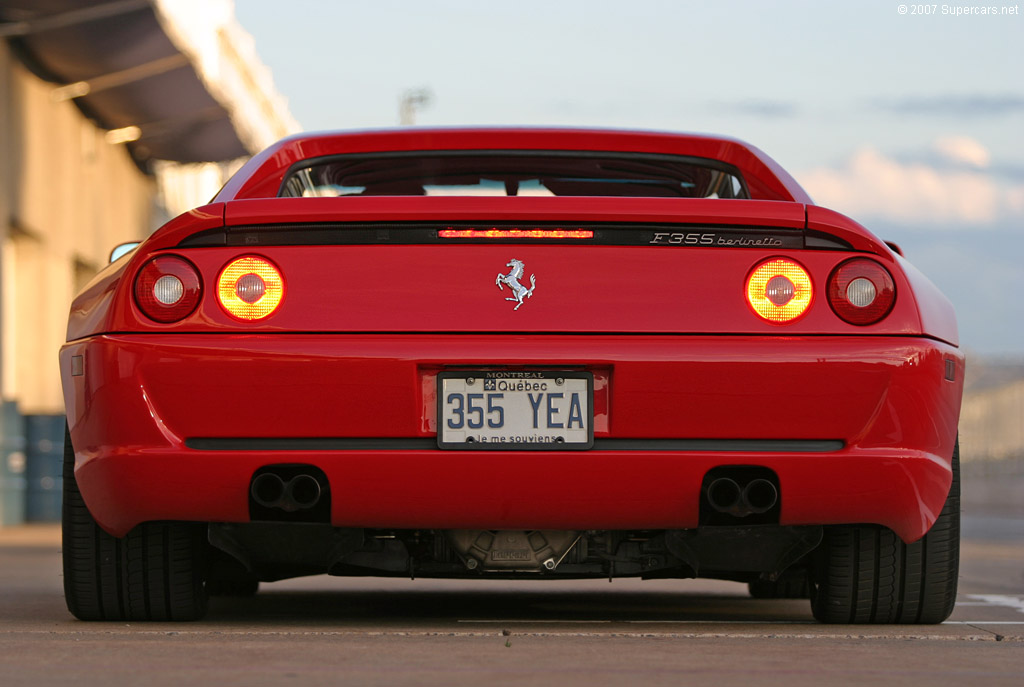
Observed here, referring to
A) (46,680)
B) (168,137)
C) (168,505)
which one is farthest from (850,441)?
(168,137)

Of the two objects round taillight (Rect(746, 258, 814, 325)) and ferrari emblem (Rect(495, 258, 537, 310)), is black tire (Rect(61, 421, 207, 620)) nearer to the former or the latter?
ferrari emblem (Rect(495, 258, 537, 310))

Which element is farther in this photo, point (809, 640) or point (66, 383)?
point (66, 383)

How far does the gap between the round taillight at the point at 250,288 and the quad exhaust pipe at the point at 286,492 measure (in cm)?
40

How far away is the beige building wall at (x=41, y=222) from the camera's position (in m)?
16.3

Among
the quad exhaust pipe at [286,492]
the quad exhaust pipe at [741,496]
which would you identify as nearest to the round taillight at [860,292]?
the quad exhaust pipe at [741,496]

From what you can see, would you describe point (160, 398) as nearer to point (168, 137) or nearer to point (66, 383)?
point (66, 383)

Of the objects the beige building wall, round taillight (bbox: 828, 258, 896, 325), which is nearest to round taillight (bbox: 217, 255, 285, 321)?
round taillight (bbox: 828, 258, 896, 325)

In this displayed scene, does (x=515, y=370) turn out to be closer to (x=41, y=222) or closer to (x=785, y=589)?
(x=785, y=589)

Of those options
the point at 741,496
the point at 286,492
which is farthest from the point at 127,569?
the point at 741,496

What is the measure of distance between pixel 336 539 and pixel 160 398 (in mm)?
640

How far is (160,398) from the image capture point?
4152mm

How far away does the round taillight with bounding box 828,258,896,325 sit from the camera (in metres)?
4.18

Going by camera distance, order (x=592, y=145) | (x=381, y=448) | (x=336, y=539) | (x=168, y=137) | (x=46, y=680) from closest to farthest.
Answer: (x=46, y=680) < (x=381, y=448) < (x=336, y=539) < (x=592, y=145) < (x=168, y=137)

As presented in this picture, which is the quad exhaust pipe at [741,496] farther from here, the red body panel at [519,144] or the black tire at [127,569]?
the black tire at [127,569]
